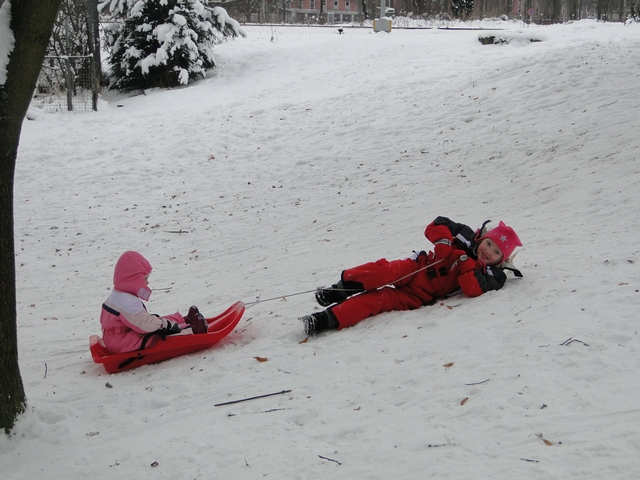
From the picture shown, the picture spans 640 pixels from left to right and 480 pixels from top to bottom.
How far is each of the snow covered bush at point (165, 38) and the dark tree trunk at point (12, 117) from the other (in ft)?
42.3

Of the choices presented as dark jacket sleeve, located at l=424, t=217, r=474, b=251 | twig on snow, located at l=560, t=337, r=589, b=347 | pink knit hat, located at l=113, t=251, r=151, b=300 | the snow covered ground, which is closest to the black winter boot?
the snow covered ground

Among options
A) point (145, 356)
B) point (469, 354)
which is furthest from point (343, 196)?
point (469, 354)

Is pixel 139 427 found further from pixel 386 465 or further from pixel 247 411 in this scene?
pixel 386 465

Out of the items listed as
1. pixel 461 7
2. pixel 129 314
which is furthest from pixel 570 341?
pixel 461 7

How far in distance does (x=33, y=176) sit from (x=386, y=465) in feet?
33.1

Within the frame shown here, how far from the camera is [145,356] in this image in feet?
16.8

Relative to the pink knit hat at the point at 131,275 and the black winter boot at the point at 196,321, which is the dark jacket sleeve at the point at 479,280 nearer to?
the black winter boot at the point at 196,321

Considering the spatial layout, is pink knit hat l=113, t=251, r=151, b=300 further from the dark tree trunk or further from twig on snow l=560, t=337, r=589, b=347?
twig on snow l=560, t=337, r=589, b=347

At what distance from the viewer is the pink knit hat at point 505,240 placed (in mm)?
5320

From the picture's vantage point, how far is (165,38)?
15.6 m

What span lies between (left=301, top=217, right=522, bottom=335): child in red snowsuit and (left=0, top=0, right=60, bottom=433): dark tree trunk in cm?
241

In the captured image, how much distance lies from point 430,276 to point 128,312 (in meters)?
2.52

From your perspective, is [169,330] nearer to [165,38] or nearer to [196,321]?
[196,321]

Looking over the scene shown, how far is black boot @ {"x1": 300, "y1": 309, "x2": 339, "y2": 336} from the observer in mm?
5066
